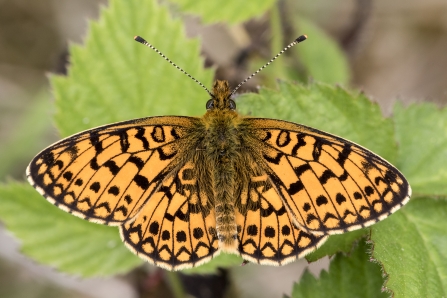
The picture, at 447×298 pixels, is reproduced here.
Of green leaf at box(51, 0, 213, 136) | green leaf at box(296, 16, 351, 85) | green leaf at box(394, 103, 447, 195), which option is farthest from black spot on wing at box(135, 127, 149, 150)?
green leaf at box(296, 16, 351, 85)

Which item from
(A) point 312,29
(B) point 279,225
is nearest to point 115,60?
(B) point 279,225

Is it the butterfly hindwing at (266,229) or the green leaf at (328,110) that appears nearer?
the butterfly hindwing at (266,229)

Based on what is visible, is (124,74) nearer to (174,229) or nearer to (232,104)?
(232,104)

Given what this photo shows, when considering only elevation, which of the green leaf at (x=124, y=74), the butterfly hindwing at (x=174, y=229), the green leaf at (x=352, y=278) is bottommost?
the green leaf at (x=352, y=278)

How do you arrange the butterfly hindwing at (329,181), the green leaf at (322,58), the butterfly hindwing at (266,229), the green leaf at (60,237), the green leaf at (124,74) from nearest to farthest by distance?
the butterfly hindwing at (329,181) < the butterfly hindwing at (266,229) < the green leaf at (124,74) < the green leaf at (60,237) < the green leaf at (322,58)

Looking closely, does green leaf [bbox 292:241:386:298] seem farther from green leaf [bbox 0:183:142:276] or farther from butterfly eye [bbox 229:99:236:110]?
green leaf [bbox 0:183:142:276]

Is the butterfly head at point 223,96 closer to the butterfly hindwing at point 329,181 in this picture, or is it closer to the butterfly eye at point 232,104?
the butterfly eye at point 232,104

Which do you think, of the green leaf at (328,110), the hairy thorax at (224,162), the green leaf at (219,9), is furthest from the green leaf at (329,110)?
the green leaf at (219,9)

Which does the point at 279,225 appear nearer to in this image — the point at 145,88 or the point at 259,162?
the point at 259,162
